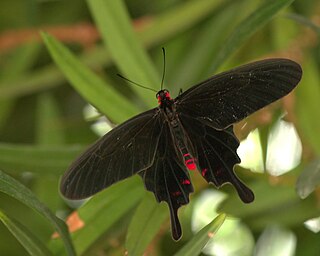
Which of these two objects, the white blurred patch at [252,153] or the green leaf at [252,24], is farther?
the white blurred patch at [252,153]

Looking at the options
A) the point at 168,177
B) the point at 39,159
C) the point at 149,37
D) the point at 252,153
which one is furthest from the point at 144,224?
the point at 149,37

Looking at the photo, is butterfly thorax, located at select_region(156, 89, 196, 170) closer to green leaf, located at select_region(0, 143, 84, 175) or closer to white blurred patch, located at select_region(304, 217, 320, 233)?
green leaf, located at select_region(0, 143, 84, 175)

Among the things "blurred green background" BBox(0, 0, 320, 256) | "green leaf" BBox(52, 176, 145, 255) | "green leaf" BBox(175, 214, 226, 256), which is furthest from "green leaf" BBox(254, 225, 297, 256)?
"green leaf" BBox(175, 214, 226, 256)

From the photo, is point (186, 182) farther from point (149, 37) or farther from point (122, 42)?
point (149, 37)

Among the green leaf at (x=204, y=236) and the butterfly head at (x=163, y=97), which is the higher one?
the butterfly head at (x=163, y=97)

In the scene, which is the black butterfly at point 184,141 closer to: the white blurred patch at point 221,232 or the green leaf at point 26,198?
the green leaf at point 26,198

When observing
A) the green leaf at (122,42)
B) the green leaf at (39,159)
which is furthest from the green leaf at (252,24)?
the green leaf at (39,159)
